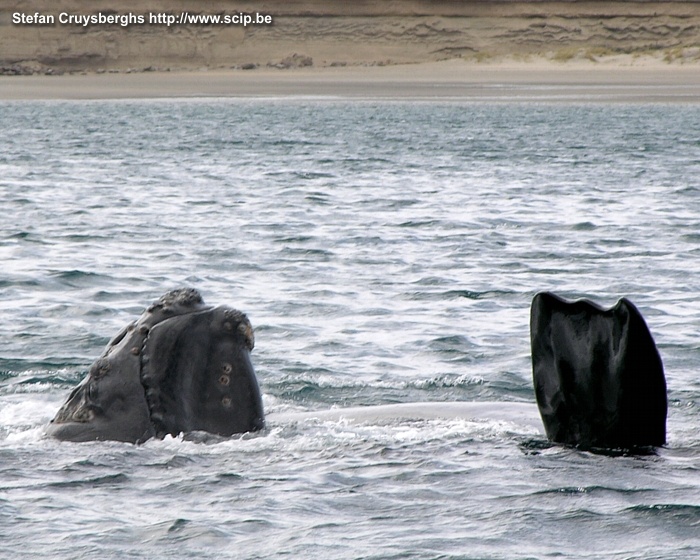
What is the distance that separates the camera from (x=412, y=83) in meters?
86.6

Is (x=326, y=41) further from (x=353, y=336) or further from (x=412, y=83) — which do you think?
(x=353, y=336)

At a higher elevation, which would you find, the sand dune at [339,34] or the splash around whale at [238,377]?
the sand dune at [339,34]

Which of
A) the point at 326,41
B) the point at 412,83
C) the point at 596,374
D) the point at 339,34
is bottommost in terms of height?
the point at 596,374

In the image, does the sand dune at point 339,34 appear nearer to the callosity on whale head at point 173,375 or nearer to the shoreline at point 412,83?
the shoreline at point 412,83

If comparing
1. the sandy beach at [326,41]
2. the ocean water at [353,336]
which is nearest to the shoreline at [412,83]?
the sandy beach at [326,41]

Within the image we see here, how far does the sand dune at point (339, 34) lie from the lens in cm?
9431

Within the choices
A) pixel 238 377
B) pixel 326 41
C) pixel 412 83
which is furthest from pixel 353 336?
pixel 326 41

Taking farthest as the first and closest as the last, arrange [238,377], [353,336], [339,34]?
1. [339,34]
2. [353,336]
3. [238,377]

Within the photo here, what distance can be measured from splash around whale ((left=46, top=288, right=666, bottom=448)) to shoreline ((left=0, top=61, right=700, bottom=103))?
63462mm

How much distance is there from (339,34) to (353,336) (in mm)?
86546

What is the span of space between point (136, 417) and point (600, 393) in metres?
2.45

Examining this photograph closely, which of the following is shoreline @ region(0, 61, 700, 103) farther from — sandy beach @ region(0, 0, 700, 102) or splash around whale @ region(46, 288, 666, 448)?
splash around whale @ region(46, 288, 666, 448)

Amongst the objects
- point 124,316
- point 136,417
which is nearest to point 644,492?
point 136,417

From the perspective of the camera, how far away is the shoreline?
76.1m
